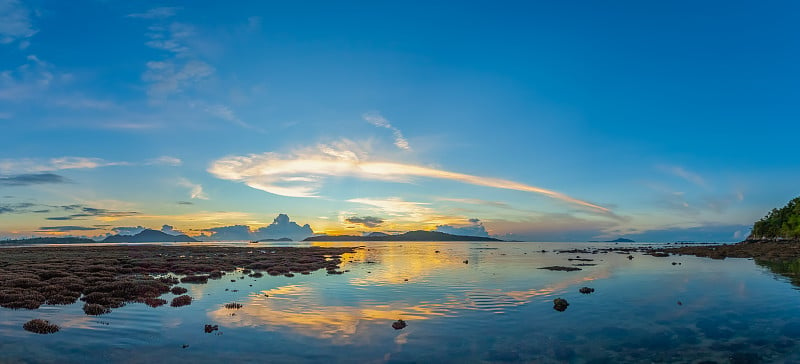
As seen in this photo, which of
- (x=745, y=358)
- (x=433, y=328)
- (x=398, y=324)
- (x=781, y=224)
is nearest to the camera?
(x=745, y=358)

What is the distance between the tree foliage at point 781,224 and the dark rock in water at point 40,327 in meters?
178

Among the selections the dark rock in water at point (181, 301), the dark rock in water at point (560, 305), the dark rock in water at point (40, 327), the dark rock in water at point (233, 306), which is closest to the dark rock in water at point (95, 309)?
the dark rock in water at point (40, 327)

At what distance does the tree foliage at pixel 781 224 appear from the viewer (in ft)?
429

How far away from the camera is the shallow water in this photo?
1905 cm

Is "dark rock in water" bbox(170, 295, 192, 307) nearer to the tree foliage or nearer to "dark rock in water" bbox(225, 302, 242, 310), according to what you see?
"dark rock in water" bbox(225, 302, 242, 310)

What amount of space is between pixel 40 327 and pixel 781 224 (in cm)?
20428

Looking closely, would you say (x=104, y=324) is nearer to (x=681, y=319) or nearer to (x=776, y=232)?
(x=681, y=319)

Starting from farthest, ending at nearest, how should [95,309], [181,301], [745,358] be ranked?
[181,301], [95,309], [745,358]

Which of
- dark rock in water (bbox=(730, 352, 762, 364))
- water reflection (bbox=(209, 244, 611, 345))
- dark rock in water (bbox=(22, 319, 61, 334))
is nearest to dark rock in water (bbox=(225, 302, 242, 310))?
water reflection (bbox=(209, 244, 611, 345))

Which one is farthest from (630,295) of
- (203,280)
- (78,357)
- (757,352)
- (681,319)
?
(203,280)

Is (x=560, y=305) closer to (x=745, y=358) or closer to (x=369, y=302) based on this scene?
(x=745, y=358)

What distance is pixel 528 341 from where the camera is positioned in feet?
70.3

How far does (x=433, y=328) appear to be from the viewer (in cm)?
2458

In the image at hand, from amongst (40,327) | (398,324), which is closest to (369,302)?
(398,324)
